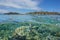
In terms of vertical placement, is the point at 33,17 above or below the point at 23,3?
below

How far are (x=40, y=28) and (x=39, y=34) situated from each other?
12cm

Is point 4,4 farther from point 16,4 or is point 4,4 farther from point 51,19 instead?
point 51,19

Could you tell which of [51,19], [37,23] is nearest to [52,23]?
[51,19]

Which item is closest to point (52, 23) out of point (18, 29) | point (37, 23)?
point (37, 23)

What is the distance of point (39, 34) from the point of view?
3043 mm

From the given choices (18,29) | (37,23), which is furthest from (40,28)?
(18,29)

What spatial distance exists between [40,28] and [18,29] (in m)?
0.44

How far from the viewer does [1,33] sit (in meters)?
2.97

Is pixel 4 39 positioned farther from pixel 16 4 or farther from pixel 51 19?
pixel 51 19

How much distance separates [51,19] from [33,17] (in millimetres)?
370

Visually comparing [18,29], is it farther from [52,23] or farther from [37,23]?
[52,23]

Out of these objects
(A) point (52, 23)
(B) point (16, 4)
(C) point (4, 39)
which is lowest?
(C) point (4, 39)

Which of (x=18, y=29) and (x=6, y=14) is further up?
(x=6, y=14)

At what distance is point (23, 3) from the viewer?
3109 millimetres
